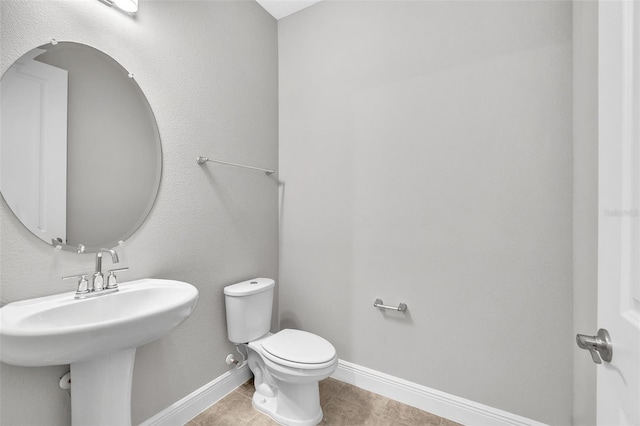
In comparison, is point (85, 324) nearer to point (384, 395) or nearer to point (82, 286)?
point (82, 286)

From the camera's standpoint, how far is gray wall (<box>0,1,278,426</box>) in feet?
3.31

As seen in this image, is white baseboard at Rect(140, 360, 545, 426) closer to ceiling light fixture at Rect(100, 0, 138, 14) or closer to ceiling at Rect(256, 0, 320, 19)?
ceiling light fixture at Rect(100, 0, 138, 14)

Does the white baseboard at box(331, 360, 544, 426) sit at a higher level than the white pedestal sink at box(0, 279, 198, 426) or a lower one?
lower

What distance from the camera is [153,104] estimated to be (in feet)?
4.54

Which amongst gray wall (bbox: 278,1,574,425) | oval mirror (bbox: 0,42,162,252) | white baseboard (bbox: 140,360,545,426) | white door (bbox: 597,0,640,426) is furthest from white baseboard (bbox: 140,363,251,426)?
white door (bbox: 597,0,640,426)

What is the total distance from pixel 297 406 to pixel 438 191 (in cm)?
139

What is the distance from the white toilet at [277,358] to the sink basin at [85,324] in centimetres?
52

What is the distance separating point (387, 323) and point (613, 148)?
1.41 meters

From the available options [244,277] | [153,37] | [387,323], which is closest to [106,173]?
[153,37]

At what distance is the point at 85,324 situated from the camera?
84cm

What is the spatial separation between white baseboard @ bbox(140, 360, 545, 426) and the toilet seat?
431 millimetres

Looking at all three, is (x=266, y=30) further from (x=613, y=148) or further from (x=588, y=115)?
(x=613, y=148)

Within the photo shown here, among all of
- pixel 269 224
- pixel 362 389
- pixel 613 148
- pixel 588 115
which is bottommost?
pixel 362 389

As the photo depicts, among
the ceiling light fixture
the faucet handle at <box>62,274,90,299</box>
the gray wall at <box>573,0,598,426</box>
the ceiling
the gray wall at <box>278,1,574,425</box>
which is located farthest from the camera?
the ceiling
